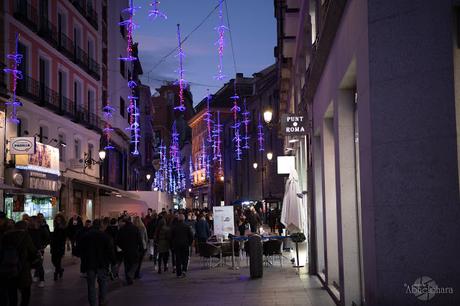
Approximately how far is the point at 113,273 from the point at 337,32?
1081 centimetres

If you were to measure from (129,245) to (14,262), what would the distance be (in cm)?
723

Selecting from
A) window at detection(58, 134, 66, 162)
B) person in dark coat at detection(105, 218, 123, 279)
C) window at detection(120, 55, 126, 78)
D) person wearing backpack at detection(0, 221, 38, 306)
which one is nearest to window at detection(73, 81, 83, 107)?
window at detection(58, 134, 66, 162)

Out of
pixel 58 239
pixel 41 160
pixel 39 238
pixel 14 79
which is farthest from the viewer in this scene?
pixel 41 160

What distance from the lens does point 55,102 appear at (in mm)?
32094

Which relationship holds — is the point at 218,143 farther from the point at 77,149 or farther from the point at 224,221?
the point at 224,221

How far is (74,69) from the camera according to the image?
35719mm

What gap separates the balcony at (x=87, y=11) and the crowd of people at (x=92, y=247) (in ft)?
42.9

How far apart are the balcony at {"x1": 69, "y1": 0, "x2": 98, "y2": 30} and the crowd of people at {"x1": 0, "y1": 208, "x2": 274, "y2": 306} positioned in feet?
42.9

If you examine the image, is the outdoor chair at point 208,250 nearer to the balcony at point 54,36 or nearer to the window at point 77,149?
the balcony at point 54,36

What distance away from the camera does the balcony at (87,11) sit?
36.1 metres

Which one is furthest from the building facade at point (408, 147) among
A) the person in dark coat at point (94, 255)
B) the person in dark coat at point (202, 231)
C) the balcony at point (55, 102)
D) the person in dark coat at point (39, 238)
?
the balcony at point (55, 102)

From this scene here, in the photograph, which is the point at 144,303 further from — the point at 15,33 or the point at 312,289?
the point at 15,33

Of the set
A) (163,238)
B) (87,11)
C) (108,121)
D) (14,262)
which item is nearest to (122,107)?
(108,121)

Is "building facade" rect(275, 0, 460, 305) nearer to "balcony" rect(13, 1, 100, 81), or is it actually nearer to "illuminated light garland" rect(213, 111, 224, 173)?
"balcony" rect(13, 1, 100, 81)
